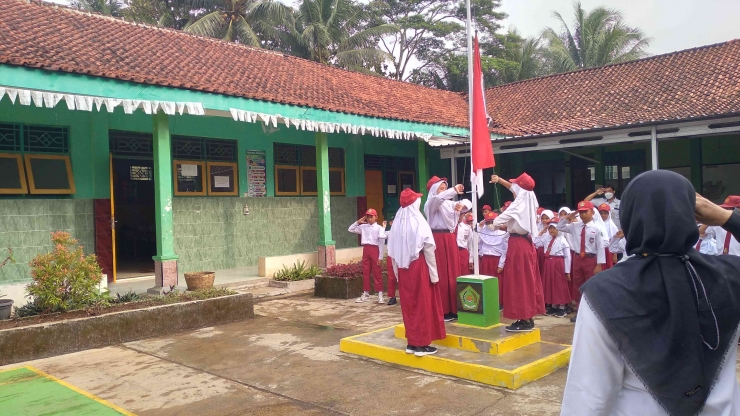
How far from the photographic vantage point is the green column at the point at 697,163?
14414 millimetres

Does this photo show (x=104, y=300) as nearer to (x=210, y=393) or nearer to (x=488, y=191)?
(x=210, y=393)

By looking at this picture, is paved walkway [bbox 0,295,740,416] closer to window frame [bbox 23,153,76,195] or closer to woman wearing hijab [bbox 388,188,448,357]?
woman wearing hijab [bbox 388,188,448,357]

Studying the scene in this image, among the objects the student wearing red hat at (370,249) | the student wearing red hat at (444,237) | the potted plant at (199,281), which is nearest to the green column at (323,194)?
the student wearing red hat at (370,249)

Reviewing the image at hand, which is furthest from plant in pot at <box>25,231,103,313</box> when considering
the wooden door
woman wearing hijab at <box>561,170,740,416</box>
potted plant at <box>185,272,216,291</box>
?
the wooden door

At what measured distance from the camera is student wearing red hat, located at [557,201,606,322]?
763cm

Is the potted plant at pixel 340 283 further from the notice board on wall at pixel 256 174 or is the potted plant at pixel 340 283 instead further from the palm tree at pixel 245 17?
the palm tree at pixel 245 17

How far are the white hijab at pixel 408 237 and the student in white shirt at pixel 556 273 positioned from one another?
9.86 ft

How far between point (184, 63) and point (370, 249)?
5.24m

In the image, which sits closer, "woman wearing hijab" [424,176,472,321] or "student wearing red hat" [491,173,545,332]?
"student wearing red hat" [491,173,545,332]

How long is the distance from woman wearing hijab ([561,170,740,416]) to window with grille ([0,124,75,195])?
32.7 feet

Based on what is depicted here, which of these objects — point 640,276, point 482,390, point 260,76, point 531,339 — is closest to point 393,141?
point 260,76

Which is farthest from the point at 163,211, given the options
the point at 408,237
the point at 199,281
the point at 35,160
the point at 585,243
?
the point at 585,243

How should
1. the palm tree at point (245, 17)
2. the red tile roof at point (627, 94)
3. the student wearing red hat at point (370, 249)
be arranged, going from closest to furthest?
the student wearing red hat at point (370, 249) < the red tile roof at point (627, 94) < the palm tree at point (245, 17)

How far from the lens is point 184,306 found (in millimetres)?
7633
